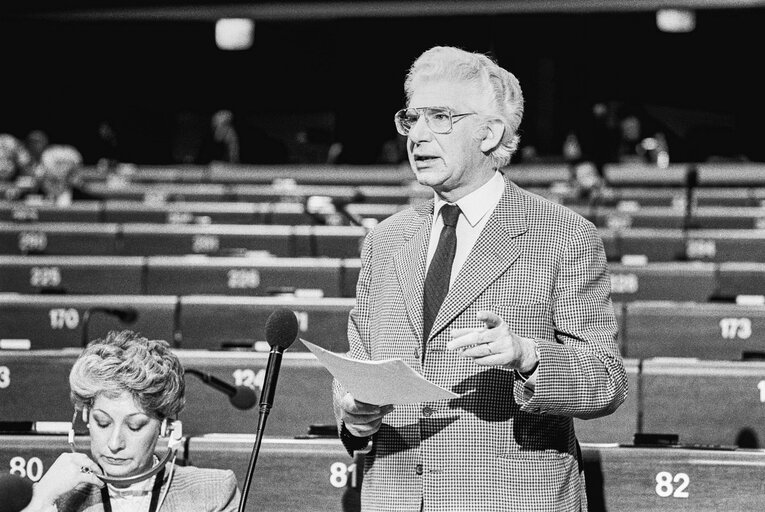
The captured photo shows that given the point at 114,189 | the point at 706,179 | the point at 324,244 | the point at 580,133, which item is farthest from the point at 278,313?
the point at 580,133

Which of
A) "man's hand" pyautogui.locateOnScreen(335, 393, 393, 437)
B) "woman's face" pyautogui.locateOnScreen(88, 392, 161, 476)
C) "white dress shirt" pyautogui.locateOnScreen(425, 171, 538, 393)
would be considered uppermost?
"white dress shirt" pyautogui.locateOnScreen(425, 171, 538, 393)

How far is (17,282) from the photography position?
18.5 ft

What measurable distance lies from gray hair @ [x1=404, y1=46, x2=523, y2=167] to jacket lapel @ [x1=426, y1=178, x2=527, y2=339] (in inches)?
5.4

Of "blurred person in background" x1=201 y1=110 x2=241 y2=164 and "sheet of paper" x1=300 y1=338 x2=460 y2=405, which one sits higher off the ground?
"sheet of paper" x1=300 y1=338 x2=460 y2=405

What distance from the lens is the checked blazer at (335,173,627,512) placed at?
204 centimetres

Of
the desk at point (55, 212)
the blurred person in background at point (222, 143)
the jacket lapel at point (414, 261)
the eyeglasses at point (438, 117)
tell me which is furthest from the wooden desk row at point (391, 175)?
the eyeglasses at point (438, 117)

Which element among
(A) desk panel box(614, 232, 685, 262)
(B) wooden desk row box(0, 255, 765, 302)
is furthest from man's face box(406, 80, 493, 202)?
(A) desk panel box(614, 232, 685, 262)

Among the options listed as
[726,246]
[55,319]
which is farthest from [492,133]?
[726,246]

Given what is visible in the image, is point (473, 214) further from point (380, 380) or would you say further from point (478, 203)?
point (380, 380)

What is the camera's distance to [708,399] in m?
3.43

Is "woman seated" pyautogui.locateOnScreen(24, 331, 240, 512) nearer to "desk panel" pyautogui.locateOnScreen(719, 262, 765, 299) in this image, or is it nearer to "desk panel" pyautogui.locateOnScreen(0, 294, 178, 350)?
"desk panel" pyautogui.locateOnScreen(0, 294, 178, 350)

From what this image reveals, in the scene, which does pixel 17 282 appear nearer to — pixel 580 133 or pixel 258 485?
pixel 258 485

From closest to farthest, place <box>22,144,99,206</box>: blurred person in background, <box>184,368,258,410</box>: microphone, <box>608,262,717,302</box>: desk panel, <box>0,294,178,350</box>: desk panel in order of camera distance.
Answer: <box>184,368,258,410</box>: microphone → <box>0,294,178,350</box>: desk panel → <box>608,262,717,302</box>: desk panel → <box>22,144,99,206</box>: blurred person in background

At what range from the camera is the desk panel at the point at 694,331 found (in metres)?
4.40
